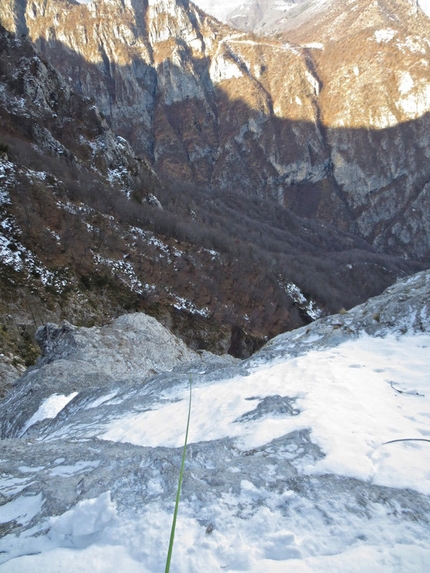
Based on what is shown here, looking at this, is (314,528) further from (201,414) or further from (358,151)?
(358,151)

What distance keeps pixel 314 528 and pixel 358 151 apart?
15017cm

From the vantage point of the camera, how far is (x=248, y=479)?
3197 millimetres

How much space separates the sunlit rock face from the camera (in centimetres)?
13062

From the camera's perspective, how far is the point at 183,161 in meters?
140

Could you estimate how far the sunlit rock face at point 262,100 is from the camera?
5143 inches

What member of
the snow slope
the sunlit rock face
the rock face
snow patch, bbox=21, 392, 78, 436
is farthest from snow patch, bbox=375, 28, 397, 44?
the snow slope

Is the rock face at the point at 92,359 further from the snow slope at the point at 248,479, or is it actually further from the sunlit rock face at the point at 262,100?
the sunlit rock face at the point at 262,100

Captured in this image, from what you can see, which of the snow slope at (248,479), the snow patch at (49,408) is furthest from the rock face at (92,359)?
the snow slope at (248,479)

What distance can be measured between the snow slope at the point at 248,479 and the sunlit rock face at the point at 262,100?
439ft

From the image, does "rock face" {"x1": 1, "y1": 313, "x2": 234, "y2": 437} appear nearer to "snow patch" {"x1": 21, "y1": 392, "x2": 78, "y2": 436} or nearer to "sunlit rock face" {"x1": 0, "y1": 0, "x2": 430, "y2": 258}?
"snow patch" {"x1": 21, "y1": 392, "x2": 78, "y2": 436}

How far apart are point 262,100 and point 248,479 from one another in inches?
6234

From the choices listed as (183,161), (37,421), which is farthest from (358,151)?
(37,421)

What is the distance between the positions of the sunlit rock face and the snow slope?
439 ft

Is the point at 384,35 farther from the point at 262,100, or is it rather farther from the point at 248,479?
the point at 248,479
